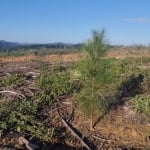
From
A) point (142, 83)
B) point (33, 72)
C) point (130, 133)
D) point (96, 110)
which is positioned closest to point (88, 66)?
point (96, 110)

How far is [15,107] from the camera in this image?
9250mm

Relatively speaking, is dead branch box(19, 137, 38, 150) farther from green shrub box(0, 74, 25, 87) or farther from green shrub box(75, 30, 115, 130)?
green shrub box(0, 74, 25, 87)

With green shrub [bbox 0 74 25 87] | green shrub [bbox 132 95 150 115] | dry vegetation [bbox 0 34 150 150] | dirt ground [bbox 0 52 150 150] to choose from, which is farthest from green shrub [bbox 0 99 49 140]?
green shrub [bbox 132 95 150 115]

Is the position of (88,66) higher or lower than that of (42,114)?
higher

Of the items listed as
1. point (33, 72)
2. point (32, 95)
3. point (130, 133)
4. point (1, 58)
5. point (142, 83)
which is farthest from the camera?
point (1, 58)

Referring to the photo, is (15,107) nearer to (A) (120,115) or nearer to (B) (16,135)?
(B) (16,135)

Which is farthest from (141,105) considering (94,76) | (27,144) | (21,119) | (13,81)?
Result: (13,81)

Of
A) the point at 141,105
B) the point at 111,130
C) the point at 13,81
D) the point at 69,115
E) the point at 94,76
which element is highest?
the point at 94,76

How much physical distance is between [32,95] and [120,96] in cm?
201

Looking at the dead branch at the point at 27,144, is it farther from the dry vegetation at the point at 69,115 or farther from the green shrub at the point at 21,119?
the green shrub at the point at 21,119

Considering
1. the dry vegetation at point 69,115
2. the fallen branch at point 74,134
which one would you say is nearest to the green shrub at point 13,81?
the dry vegetation at point 69,115

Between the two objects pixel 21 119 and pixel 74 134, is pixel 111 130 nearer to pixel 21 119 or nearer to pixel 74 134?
pixel 74 134

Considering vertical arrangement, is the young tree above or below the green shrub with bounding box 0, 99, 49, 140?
above

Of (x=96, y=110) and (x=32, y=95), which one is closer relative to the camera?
(x=96, y=110)
